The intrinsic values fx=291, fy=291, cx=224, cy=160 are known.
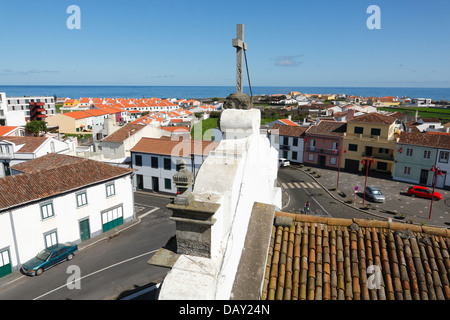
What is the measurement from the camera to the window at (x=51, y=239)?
23.0m

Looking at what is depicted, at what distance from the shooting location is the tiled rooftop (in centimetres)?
534

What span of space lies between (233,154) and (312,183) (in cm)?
4140

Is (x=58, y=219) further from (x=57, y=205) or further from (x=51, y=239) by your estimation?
(x=51, y=239)

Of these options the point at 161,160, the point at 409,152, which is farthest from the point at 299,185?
the point at 161,160

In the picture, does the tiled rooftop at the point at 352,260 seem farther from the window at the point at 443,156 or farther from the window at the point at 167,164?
the window at the point at 443,156

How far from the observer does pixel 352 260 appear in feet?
19.7

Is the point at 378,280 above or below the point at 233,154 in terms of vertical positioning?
below

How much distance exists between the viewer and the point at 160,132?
5112 centimetres

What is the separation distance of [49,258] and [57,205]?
13.3 feet

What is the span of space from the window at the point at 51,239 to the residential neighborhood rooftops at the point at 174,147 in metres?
16.1

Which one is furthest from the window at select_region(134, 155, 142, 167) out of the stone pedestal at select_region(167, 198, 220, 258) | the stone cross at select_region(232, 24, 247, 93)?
the stone pedestal at select_region(167, 198, 220, 258)

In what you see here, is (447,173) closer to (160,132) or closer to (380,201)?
(380,201)
